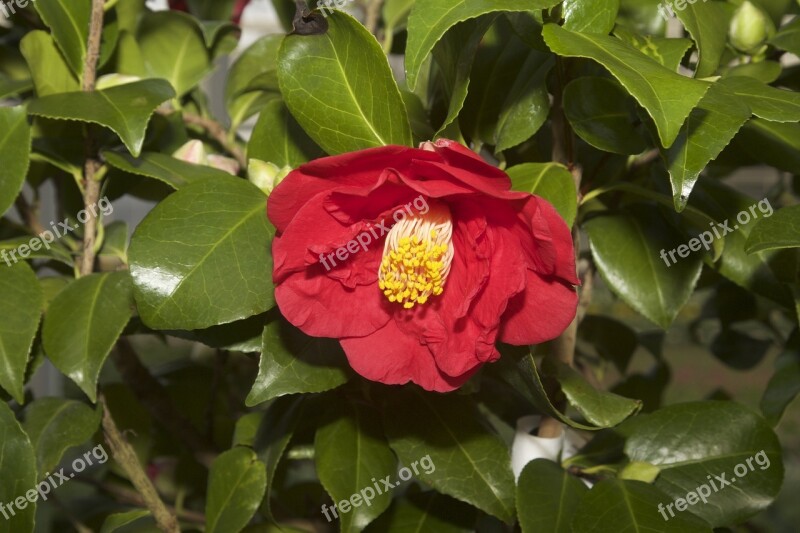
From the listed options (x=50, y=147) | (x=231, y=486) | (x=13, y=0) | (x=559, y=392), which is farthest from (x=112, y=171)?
(x=559, y=392)

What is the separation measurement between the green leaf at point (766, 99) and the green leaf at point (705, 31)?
19 mm

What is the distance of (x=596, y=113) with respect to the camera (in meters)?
0.64

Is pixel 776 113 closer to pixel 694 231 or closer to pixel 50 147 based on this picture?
pixel 694 231

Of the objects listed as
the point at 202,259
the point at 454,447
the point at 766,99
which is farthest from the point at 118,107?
the point at 766,99

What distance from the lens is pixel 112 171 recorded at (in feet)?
2.68

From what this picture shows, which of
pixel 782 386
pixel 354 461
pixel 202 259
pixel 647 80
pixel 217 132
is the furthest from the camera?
pixel 217 132

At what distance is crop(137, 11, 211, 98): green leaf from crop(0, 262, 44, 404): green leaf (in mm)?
298

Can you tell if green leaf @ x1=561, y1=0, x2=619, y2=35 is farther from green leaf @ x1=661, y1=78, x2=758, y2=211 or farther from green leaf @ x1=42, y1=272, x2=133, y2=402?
green leaf @ x1=42, y1=272, x2=133, y2=402

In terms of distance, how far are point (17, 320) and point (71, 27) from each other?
258 millimetres

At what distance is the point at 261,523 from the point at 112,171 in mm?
353

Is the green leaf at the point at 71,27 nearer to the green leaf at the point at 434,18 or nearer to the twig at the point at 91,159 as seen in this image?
the twig at the point at 91,159

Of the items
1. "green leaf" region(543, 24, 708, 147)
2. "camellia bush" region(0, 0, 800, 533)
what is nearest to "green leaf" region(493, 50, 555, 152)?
"camellia bush" region(0, 0, 800, 533)

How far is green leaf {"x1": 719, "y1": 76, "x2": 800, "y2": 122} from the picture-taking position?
0.58 metres

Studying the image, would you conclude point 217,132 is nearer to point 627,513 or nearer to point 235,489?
point 235,489
